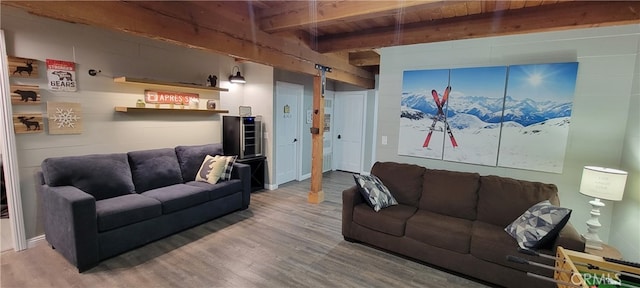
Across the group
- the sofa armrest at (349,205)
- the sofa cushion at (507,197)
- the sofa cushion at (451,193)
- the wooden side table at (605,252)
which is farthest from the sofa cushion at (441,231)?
the wooden side table at (605,252)

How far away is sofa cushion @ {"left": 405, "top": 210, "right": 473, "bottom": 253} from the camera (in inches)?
96.8

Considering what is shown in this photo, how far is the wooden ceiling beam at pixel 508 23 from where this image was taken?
2316mm

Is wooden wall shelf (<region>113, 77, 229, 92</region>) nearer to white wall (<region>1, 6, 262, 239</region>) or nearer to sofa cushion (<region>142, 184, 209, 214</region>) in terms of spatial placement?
white wall (<region>1, 6, 262, 239</region>)

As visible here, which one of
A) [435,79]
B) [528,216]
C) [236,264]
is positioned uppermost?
[435,79]

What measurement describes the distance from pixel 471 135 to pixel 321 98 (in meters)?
2.19

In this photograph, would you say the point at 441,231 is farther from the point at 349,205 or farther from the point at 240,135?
the point at 240,135

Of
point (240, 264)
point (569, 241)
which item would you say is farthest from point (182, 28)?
point (569, 241)

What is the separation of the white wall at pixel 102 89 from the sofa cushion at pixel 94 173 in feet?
0.83

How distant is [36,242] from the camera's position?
9.34 ft

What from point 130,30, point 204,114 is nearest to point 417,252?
point 130,30

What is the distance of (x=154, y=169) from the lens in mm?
3480

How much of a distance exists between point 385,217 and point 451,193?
77 cm

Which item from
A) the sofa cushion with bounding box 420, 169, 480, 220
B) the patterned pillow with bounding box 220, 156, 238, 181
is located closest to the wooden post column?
the patterned pillow with bounding box 220, 156, 238, 181

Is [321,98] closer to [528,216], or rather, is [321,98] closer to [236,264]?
[236,264]
